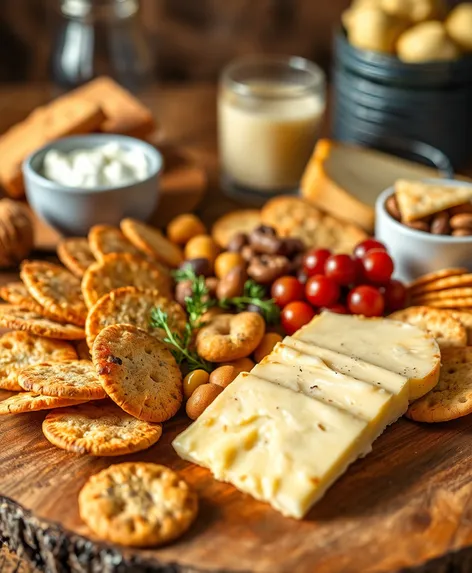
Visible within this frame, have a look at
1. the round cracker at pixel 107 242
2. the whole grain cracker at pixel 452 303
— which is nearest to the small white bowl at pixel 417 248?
the whole grain cracker at pixel 452 303

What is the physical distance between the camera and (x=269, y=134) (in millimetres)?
2854

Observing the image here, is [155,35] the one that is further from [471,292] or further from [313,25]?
[471,292]

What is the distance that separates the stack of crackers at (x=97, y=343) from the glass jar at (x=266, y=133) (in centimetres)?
53

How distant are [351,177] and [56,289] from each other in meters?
1.05

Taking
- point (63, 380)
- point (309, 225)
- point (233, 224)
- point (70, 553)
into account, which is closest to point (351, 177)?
point (309, 225)

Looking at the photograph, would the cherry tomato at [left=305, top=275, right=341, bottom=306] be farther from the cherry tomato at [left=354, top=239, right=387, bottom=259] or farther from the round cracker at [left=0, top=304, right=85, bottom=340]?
the round cracker at [left=0, top=304, right=85, bottom=340]

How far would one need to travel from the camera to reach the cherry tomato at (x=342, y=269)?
7.36ft

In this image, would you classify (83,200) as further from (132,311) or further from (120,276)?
(132,311)

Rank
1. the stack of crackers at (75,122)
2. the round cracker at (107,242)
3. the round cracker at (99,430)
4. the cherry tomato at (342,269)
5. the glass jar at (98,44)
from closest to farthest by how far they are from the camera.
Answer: the round cracker at (99,430) → the cherry tomato at (342,269) → the round cracker at (107,242) → the stack of crackers at (75,122) → the glass jar at (98,44)

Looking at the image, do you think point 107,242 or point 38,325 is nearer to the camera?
point 38,325

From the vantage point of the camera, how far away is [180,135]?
3318mm

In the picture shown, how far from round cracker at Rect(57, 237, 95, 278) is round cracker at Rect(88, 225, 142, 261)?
0.07 feet

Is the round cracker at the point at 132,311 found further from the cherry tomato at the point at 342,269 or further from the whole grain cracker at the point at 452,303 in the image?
the whole grain cracker at the point at 452,303

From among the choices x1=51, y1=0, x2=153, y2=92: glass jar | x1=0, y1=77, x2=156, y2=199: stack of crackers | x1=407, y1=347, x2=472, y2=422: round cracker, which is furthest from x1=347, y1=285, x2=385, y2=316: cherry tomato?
x1=51, y1=0, x2=153, y2=92: glass jar
